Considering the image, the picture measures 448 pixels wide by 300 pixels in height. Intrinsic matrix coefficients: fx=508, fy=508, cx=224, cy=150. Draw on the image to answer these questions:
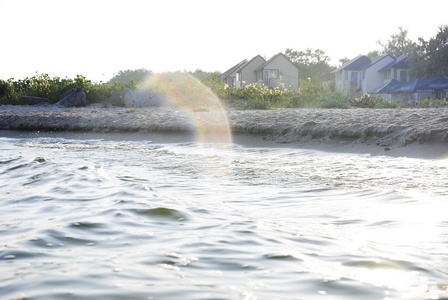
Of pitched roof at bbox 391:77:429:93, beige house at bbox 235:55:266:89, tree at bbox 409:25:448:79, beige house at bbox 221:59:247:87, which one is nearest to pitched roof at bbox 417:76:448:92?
pitched roof at bbox 391:77:429:93

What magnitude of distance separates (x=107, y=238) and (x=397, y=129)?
6349 mm

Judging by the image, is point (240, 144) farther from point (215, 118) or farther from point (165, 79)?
point (165, 79)

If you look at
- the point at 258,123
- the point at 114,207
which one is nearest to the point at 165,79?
the point at 258,123

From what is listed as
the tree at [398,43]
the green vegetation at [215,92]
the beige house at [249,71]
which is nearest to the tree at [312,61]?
the tree at [398,43]

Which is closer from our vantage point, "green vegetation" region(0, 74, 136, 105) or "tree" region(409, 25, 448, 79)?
"green vegetation" region(0, 74, 136, 105)

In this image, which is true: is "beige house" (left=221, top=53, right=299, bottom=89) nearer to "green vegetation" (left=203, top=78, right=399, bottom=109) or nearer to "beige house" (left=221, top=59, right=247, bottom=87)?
"beige house" (left=221, top=59, right=247, bottom=87)

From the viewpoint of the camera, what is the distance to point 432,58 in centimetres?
4653

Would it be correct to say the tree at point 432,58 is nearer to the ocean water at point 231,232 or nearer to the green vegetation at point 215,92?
the green vegetation at point 215,92

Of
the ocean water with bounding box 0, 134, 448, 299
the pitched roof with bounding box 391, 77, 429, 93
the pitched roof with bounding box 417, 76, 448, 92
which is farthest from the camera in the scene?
the pitched roof with bounding box 391, 77, 429, 93

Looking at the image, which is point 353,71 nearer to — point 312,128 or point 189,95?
point 189,95

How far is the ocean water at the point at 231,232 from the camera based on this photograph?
98.3 inches

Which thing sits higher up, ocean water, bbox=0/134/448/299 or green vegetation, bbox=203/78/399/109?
green vegetation, bbox=203/78/399/109

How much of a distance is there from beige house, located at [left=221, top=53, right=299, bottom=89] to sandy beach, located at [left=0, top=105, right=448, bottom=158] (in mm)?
31881

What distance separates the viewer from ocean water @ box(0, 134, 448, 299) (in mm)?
2496
